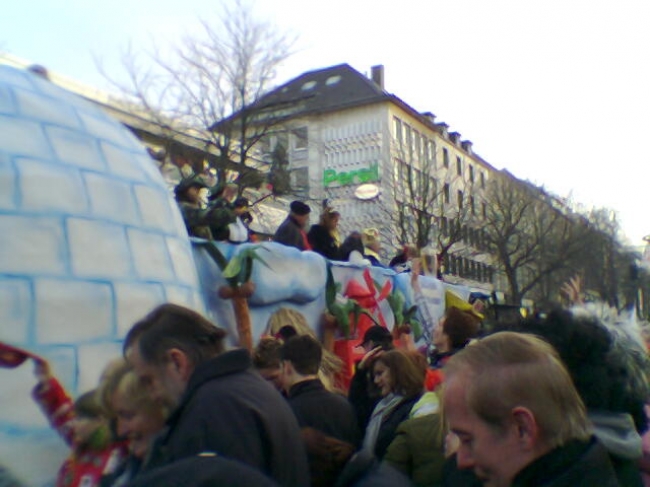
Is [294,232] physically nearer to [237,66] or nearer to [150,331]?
[150,331]

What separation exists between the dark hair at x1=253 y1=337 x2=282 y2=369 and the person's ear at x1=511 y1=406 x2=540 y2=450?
9.34 feet

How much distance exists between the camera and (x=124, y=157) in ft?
13.1

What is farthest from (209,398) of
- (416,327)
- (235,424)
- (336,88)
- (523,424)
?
(336,88)

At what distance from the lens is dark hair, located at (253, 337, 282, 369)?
4453 mm

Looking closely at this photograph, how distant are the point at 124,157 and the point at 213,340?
6.13ft

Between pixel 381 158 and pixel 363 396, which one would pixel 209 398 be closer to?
pixel 363 396

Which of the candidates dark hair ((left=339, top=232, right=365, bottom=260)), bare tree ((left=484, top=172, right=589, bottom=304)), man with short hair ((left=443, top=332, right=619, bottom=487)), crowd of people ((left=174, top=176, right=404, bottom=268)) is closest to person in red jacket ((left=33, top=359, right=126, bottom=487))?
man with short hair ((left=443, top=332, right=619, bottom=487))

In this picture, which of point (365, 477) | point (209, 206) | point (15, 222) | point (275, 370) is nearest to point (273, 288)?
point (209, 206)

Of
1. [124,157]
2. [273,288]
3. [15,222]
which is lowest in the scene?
[273,288]

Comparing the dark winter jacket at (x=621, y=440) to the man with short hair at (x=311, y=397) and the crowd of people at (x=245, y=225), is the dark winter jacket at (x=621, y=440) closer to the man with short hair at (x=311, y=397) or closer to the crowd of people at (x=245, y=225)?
the man with short hair at (x=311, y=397)

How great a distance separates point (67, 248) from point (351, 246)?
18.5ft

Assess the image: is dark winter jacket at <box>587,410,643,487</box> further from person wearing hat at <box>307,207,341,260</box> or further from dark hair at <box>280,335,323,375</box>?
person wearing hat at <box>307,207,341,260</box>

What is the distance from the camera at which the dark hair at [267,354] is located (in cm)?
445

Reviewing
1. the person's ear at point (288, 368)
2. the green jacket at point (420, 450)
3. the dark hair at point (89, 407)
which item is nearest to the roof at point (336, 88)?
the person's ear at point (288, 368)
